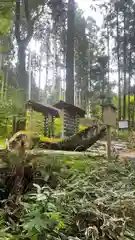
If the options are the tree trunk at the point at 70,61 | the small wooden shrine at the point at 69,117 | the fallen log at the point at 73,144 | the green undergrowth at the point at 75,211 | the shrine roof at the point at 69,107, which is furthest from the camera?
the tree trunk at the point at 70,61

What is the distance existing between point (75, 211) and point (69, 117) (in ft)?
22.3

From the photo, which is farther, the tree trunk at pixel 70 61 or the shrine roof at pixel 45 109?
the tree trunk at pixel 70 61

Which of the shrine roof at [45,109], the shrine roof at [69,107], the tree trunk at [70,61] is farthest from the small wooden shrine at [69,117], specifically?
the shrine roof at [45,109]

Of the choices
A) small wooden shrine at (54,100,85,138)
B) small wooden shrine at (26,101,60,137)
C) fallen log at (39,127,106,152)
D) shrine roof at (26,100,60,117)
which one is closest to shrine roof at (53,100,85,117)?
small wooden shrine at (54,100,85,138)

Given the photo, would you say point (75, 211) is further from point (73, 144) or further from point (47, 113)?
point (47, 113)

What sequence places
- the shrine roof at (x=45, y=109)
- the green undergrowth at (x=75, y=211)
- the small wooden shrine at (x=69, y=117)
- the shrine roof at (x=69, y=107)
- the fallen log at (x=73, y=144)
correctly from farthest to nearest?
the small wooden shrine at (x=69, y=117), the shrine roof at (x=69, y=107), the shrine roof at (x=45, y=109), the fallen log at (x=73, y=144), the green undergrowth at (x=75, y=211)

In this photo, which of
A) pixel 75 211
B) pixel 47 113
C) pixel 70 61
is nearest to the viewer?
pixel 75 211

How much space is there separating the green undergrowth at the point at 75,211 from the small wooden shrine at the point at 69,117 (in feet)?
18.3

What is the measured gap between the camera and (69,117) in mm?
8336

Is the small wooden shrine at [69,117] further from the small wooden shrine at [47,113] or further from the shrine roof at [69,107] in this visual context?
the small wooden shrine at [47,113]

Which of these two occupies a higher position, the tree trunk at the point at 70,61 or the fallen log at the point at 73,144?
the tree trunk at the point at 70,61

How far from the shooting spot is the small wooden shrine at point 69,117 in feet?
25.4

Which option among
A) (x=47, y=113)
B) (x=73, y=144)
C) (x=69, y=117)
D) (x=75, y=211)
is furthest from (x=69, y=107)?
(x=75, y=211)

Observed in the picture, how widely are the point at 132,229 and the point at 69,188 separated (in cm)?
50
